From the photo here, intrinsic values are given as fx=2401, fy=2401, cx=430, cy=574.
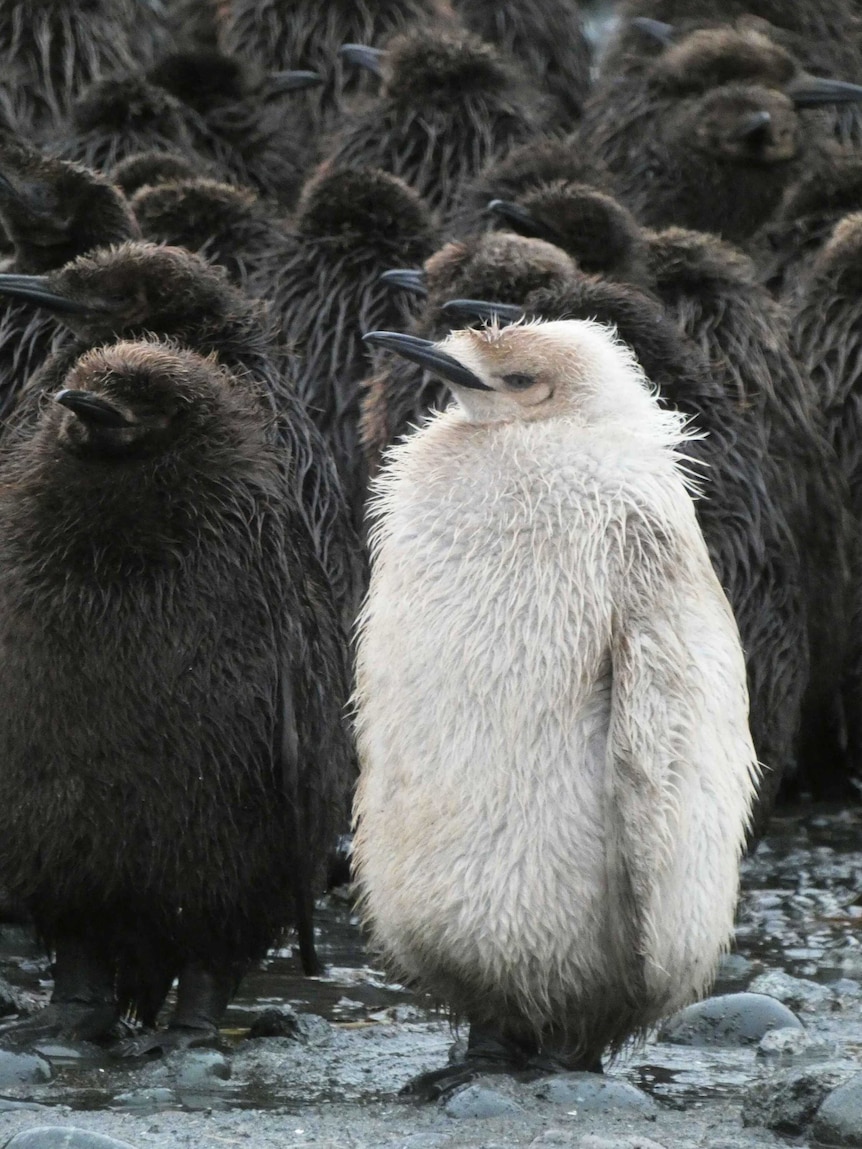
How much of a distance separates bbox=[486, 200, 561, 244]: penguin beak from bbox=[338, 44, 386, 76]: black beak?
8.21ft

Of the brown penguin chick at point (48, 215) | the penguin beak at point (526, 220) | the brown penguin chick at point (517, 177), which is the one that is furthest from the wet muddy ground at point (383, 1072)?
the brown penguin chick at point (517, 177)

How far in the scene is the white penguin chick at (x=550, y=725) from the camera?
4023mm

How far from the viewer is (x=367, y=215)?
7.18 meters

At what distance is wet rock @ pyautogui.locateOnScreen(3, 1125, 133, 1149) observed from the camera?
11.8 ft

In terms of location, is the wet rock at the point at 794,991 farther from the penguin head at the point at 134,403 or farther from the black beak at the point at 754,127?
the black beak at the point at 754,127

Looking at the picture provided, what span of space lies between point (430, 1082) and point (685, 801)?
2.22 ft

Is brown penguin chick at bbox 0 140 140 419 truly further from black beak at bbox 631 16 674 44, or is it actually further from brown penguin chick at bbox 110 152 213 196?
black beak at bbox 631 16 674 44

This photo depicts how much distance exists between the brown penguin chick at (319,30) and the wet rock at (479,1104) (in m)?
6.52

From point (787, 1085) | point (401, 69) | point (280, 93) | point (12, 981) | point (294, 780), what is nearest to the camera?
point (787, 1085)

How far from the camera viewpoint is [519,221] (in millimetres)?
6934

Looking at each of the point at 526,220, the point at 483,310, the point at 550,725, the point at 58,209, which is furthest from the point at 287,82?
the point at 550,725

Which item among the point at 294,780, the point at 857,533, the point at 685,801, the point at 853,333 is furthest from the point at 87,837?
the point at 853,333

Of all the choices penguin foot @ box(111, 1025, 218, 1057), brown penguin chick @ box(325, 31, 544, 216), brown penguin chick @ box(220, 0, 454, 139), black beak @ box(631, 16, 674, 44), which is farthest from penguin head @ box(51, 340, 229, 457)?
black beak @ box(631, 16, 674, 44)

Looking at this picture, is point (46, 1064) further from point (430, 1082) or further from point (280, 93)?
point (280, 93)
